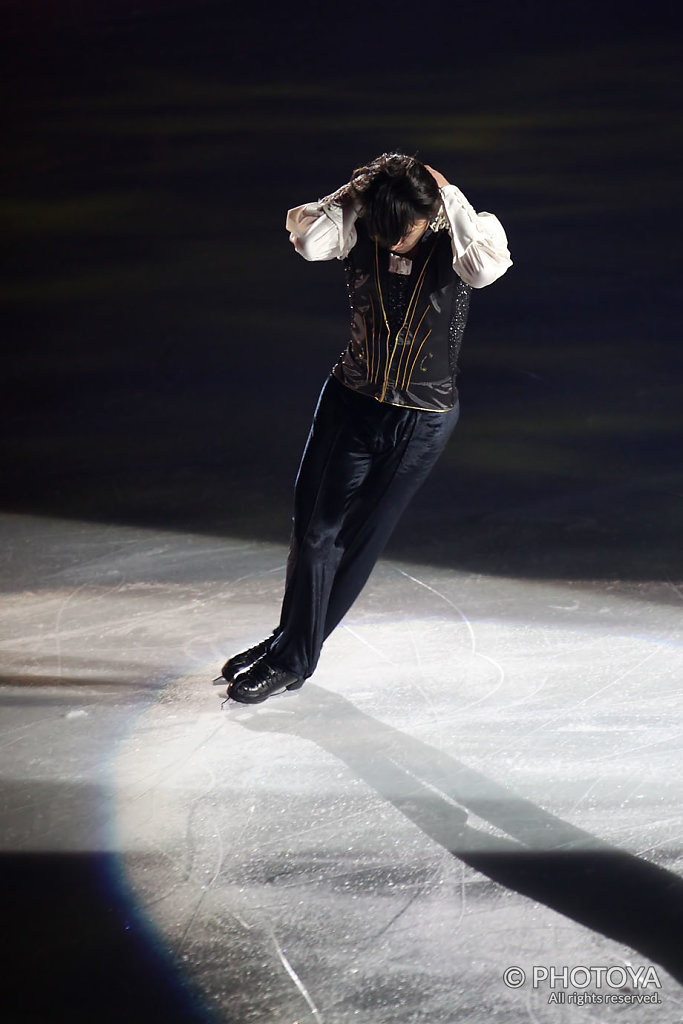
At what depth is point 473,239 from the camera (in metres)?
2.60

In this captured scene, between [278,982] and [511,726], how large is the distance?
3.40ft

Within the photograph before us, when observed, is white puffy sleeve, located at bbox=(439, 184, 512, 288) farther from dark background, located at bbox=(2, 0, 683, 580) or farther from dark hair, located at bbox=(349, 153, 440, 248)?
dark background, located at bbox=(2, 0, 683, 580)

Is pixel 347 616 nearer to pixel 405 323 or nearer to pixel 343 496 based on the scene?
pixel 343 496

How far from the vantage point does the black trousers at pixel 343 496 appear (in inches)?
112

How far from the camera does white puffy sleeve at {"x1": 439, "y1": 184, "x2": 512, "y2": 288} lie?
2.60 m

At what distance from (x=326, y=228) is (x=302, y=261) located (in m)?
4.75

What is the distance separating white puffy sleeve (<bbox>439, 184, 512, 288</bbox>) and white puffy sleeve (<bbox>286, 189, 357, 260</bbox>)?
240mm

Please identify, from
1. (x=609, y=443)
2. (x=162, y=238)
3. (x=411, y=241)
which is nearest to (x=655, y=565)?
(x=609, y=443)

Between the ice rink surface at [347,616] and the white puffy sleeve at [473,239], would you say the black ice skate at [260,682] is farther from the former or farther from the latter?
the white puffy sleeve at [473,239]

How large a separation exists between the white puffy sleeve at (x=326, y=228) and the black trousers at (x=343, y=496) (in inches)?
13.0

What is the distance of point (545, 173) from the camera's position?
8328mm

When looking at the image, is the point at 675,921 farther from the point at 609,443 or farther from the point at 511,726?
the point at 609,443

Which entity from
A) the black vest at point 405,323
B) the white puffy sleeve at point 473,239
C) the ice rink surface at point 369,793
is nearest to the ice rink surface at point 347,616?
the ice rink surface at point 369,793

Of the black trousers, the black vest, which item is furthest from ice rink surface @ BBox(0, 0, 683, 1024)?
the black vest
